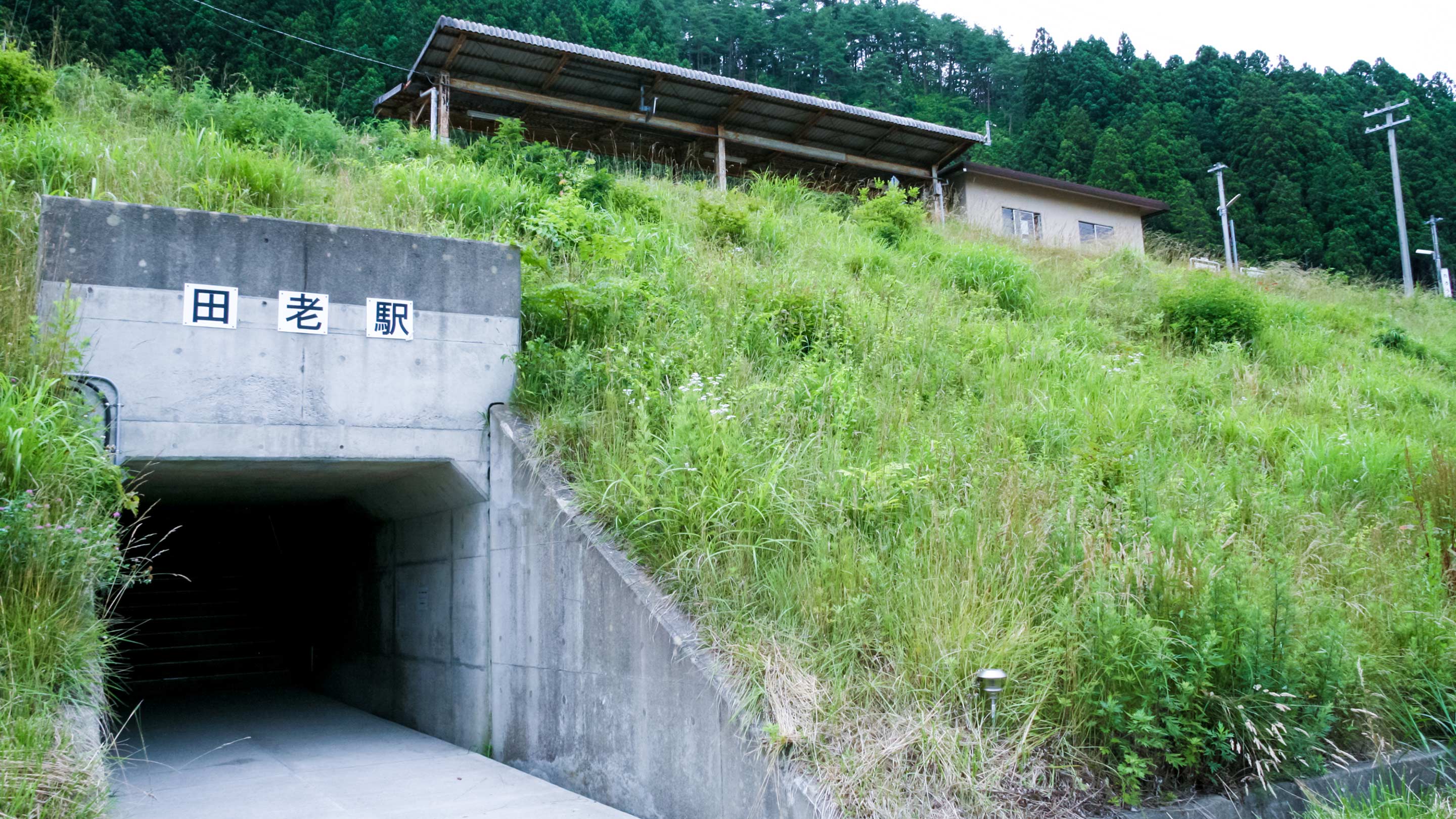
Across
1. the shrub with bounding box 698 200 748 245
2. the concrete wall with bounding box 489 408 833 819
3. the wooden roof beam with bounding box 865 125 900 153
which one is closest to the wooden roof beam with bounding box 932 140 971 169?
the wooden roof beam with bounding box 865 125 900 153

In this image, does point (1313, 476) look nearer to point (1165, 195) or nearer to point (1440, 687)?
point (1440, 687)

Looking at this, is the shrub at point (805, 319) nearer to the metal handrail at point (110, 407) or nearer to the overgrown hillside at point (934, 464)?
the overgrown hillside at point (934, 464)

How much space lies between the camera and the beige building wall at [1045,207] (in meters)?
20.5

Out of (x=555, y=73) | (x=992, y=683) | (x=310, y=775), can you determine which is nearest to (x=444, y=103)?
(x=555, y=73)

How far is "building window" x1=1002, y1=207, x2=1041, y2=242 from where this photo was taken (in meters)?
21.2

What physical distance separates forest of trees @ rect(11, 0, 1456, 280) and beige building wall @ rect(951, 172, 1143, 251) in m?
10.9

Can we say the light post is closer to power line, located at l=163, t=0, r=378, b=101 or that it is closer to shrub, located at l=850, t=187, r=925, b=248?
shrub, located at l=850, t=187, r=925, b=248

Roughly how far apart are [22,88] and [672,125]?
9.90 meters

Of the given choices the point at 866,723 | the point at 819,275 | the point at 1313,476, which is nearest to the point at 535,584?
the point at 866,723

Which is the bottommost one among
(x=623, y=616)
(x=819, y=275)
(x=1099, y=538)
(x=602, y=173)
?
(x=623, y=616)

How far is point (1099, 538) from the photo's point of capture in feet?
15.7

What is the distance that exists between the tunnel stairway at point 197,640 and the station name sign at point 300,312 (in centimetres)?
731

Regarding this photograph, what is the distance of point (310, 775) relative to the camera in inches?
263

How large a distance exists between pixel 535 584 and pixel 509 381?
71.4 inches
